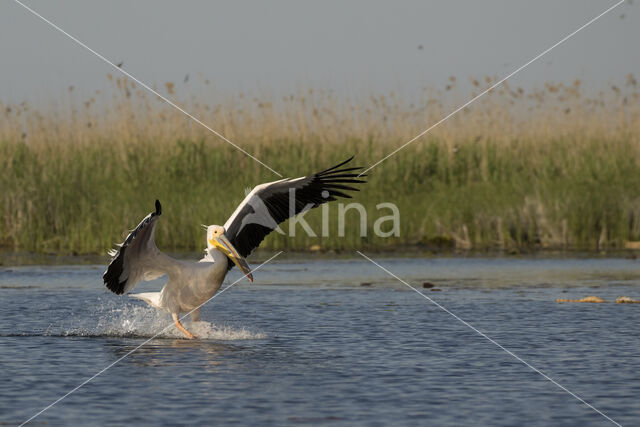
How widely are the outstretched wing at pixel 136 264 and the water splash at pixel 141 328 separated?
46 centimetres

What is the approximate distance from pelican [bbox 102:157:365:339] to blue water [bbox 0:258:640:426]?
0.33m

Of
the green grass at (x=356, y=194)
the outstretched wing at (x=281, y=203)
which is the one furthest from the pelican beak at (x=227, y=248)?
the green grass at (x=356, y=194)

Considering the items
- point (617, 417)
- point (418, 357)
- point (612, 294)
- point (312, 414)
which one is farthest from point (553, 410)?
point (612, 294)

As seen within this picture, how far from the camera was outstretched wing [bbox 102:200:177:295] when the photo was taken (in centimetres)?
953

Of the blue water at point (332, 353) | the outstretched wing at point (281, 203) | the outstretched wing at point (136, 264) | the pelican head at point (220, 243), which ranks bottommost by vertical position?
the blue water at point (332, 353)

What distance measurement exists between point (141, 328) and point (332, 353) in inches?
98.0

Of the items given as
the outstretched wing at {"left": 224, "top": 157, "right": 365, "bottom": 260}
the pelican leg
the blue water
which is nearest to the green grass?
the blue water

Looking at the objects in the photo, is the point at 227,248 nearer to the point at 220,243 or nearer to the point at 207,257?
the point at 220,243

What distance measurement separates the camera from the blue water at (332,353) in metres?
6.67

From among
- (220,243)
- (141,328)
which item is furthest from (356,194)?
(220,243)

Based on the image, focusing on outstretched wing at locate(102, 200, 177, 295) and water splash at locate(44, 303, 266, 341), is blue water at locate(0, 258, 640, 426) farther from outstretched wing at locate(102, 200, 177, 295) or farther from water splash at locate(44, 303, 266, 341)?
outstretched wing at locate(102, 200, 177, 295)

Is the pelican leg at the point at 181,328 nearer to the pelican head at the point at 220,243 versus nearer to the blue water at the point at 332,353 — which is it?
the blue water at the point at 332,353

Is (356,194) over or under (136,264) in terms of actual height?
over

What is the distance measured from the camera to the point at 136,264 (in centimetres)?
993
